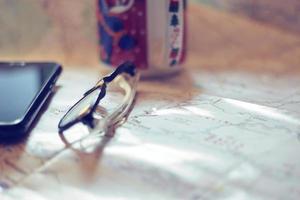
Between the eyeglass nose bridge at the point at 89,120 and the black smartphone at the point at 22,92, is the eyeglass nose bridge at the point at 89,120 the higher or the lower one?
the higher one

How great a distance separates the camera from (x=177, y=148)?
379 millimetres

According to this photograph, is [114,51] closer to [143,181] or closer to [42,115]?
[42,115]

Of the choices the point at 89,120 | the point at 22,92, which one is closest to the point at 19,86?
the point at 22,92

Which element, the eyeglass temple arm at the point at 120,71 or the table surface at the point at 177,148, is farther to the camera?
the eyeglass temple arm at the point at 120,71

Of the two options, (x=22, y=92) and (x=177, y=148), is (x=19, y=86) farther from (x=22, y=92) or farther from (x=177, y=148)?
(x=177, y=148)

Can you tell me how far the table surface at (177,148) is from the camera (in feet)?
1.10

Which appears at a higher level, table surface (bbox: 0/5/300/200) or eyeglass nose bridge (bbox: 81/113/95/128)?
eyeglass nose bridge (bbox: 81/113/95/128)

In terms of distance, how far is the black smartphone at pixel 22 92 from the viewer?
1.34ft

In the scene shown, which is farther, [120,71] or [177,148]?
[120,71]

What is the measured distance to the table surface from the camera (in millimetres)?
334

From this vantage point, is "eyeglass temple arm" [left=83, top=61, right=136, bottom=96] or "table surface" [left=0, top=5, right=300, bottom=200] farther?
"eyeglass temple arm" [left=83, top=61, right=136, bottom=96]

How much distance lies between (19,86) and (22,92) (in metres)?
0.02

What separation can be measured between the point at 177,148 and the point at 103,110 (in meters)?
0.10

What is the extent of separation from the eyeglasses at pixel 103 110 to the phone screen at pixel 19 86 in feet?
0.13
